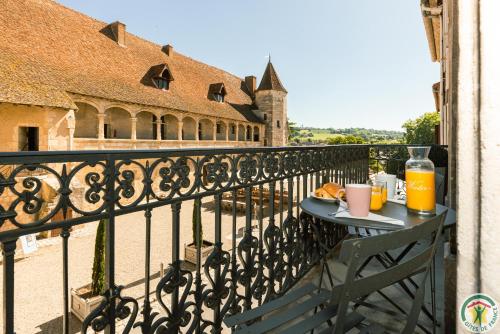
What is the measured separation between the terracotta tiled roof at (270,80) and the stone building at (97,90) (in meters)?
0.26

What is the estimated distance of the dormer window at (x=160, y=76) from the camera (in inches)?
858

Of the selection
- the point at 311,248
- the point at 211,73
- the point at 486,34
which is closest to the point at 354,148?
the point at 311,248

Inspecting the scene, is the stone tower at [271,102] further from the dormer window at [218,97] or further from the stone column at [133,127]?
the stone column at [133,127]

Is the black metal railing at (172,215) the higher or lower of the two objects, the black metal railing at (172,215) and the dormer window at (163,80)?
the lower

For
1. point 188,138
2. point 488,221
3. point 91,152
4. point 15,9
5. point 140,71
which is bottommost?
point 488,221

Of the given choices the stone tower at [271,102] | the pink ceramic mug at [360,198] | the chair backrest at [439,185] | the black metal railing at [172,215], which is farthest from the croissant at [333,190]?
the stone tower at [271,102]

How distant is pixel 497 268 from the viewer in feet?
2.70

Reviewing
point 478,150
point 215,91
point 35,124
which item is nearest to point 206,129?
point 215,91

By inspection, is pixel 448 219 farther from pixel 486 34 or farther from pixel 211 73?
pixel 211 73

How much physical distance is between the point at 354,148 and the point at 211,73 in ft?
91.5

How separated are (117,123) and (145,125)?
224cm

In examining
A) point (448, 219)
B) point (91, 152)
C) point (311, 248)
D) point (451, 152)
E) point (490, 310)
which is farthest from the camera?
point (311, 248)

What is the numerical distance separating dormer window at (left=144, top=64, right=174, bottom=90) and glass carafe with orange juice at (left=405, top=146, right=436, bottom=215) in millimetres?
22292

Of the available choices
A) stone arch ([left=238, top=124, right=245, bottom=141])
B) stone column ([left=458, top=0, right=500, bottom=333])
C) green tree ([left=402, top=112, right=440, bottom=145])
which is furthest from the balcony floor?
green tree ([left=402, top=112, right=440, bottom=145])
